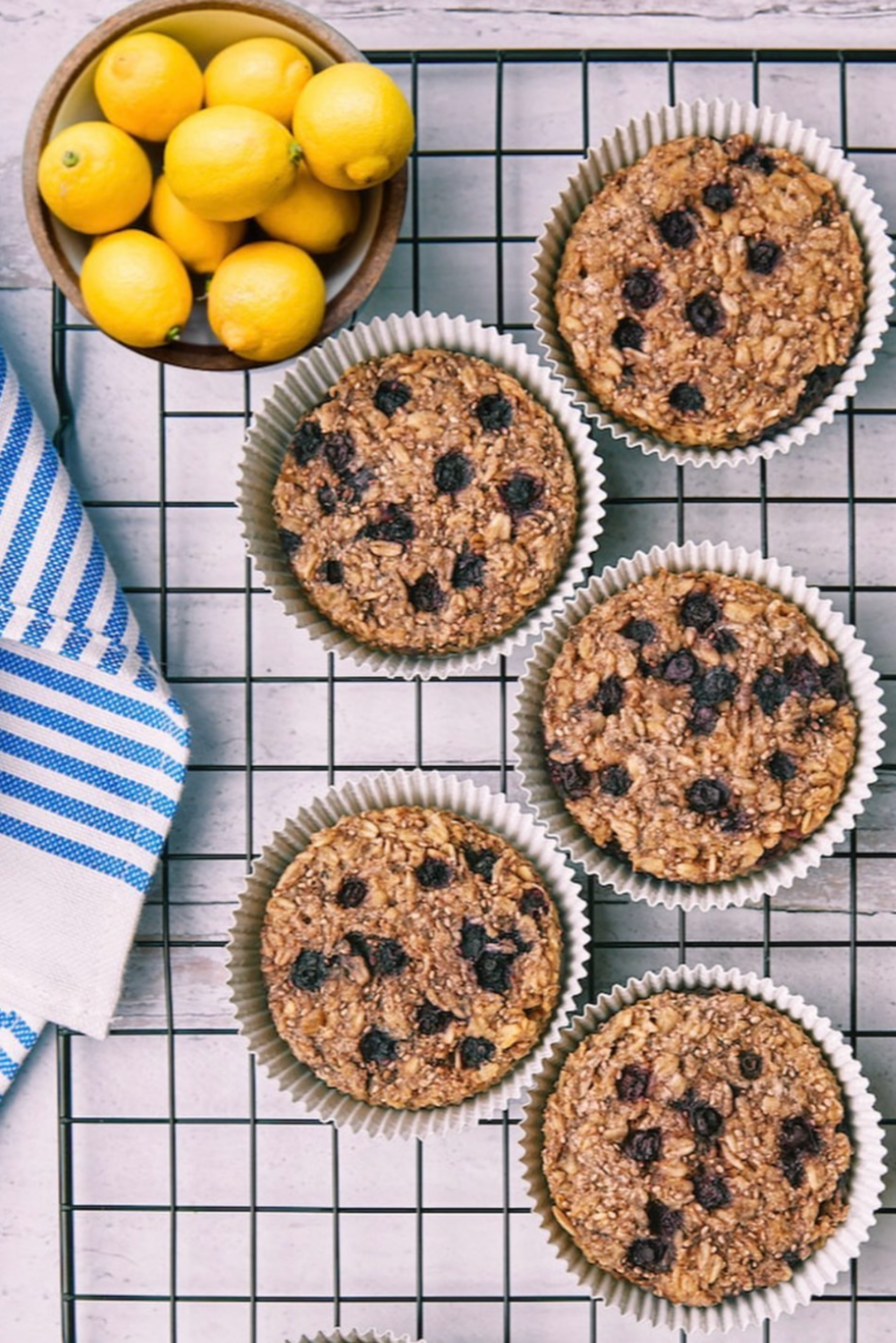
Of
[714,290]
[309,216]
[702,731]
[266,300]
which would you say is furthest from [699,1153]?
[309,216]

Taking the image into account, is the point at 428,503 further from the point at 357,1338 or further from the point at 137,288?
the point at 357,1338

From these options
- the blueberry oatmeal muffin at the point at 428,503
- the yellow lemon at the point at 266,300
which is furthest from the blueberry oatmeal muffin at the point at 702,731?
the yellow lemon at the point at 266,300

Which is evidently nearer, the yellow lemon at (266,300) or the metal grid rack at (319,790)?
the yellow lemon at (266,300)

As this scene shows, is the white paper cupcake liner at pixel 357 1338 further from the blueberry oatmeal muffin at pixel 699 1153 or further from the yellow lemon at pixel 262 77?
the yellow lemon at pixel 262 77

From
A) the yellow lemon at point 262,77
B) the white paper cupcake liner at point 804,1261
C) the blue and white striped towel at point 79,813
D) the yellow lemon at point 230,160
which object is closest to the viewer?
the yellow lemon at point 230,160

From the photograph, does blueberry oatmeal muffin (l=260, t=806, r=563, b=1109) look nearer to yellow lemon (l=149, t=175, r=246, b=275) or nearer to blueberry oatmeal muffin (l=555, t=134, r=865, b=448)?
blueberry oatmeal muffin (l=555, t=134, r=865, b=448)
